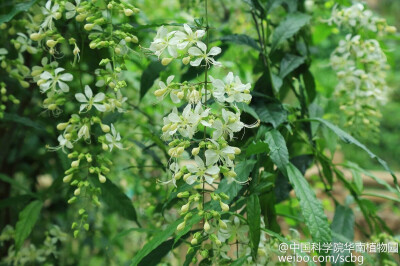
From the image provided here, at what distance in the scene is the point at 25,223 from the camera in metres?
1.04

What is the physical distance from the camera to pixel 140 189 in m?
1.50

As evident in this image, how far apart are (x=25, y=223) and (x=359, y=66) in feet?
3.06

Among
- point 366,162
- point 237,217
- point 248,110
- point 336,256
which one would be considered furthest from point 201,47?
point 366,162

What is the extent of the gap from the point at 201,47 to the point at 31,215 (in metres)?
0.59

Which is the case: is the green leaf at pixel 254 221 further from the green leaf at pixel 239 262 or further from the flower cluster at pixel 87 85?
the flower cluster at pixel 87 85

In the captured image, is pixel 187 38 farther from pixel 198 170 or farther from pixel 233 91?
pixel 198 170

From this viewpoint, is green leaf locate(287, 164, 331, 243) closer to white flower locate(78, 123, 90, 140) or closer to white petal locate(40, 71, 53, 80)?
white flower locate(78, 123, 90, 140)

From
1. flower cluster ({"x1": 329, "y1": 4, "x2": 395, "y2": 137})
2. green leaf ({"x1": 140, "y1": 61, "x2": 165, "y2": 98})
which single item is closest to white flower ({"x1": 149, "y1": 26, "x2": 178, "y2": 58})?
green leaf ({"x1": 140, "y1": 61, "x2": 165, "y2": 98})

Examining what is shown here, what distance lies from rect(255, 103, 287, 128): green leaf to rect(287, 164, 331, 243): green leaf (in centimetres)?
10

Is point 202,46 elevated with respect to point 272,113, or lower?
elevated

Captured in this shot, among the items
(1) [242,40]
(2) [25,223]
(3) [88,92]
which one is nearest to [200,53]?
(3) [88,92]

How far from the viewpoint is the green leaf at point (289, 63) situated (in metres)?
1.08

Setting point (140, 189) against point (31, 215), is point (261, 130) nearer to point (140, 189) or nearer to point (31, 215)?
point (31, 215)

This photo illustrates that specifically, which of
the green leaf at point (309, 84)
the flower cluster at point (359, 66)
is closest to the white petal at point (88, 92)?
the green leaf at point (309, 84)
